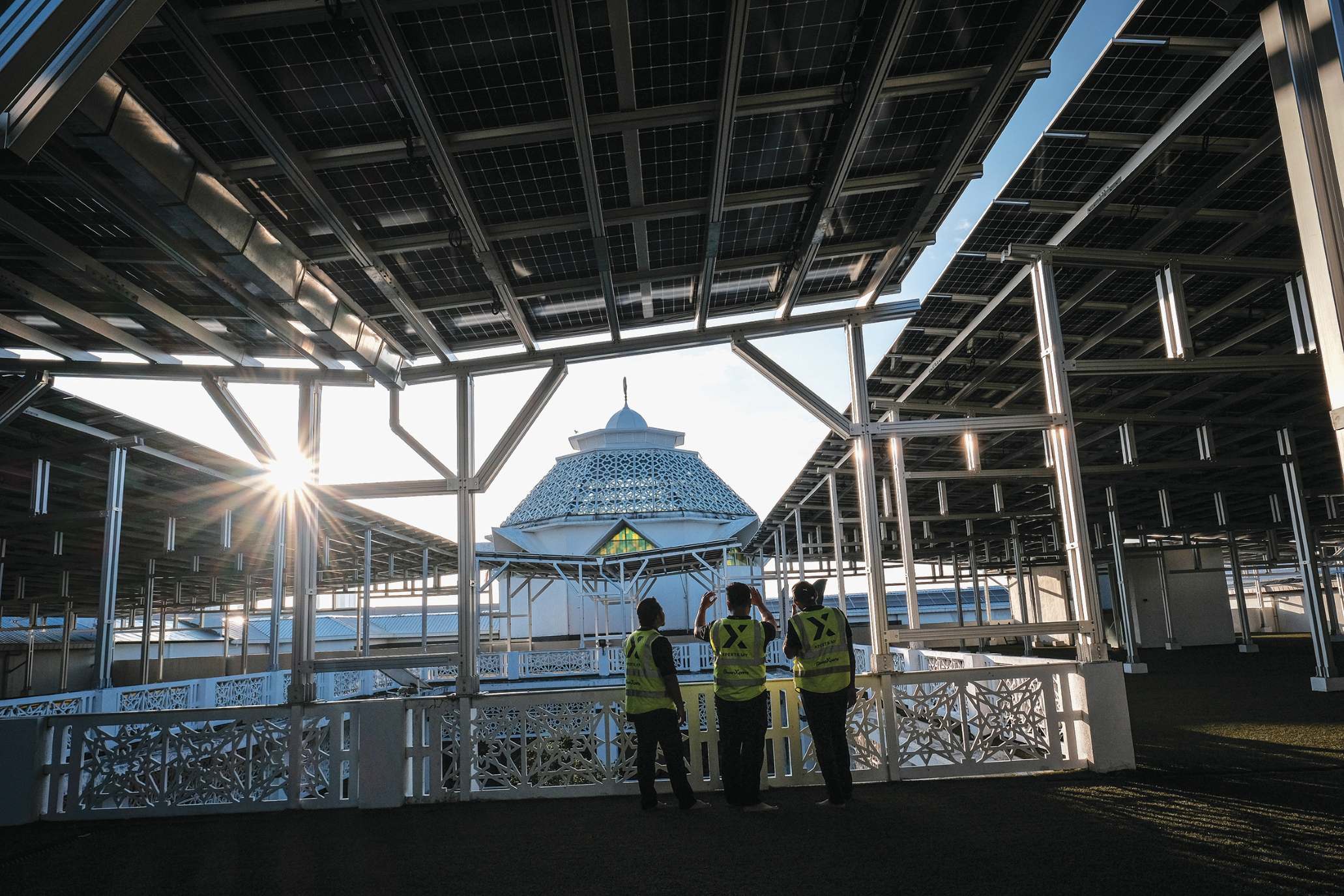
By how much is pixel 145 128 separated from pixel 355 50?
1255 mm

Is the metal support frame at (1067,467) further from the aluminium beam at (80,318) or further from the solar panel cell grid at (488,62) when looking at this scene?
the aluminium beam at (80,318)

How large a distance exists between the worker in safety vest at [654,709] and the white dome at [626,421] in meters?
39.5

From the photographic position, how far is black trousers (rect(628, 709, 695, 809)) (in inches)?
270

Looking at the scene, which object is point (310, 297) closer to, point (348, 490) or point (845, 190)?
point (348, 490)

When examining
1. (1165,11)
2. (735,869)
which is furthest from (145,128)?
(1165,11)

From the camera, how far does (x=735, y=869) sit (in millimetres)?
5117

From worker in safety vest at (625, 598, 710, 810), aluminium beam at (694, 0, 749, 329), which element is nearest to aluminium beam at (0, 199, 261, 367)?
aluminium beam at (694, 0, 749, 329)

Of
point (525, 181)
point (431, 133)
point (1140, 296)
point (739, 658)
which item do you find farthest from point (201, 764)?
point (1140, 296)

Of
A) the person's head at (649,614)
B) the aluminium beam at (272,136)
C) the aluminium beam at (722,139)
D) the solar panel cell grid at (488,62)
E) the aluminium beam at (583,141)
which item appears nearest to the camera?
the aluminium beam at (272,136)

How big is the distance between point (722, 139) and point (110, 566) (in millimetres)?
11777

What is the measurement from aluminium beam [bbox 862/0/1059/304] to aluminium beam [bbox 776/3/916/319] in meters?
0.61

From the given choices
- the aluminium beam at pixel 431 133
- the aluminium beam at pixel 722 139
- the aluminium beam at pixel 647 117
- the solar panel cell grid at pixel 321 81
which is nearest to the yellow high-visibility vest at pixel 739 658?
the aluminium beam at pixel 722 139

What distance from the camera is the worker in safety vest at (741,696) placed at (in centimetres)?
677

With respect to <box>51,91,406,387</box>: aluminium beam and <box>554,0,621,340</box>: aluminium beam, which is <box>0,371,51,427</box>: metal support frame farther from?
<box>554,0,621,340</box>: aluminium beam
